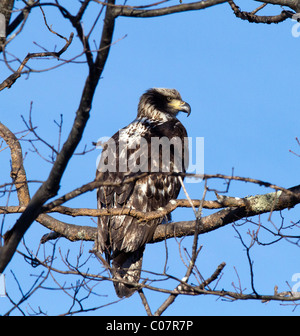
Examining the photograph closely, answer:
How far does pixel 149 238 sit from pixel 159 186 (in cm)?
77

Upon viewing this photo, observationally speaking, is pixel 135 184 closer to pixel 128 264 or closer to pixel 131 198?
pixel 131 198

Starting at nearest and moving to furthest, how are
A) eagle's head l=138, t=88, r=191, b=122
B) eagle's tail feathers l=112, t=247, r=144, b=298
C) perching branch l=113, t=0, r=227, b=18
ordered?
perching branch l=113, t=0, r=227, b=18, eagle's tail feathers l=112, t=247, r=144, b=298, eagle's head l=138, t=88, r=191, b=122

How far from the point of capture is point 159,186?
25.2 feet

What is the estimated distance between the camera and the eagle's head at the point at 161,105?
9086 millimetres

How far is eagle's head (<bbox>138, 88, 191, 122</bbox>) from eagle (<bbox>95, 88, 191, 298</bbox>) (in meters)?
0.38

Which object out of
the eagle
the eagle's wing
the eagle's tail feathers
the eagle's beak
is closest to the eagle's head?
the eagle's beak

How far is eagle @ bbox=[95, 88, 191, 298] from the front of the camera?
7227mm

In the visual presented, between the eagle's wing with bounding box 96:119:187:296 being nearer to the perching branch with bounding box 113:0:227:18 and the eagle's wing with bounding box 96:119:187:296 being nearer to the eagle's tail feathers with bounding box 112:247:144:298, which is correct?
the eagle's tail feathers with bounding box 112:247:144:298

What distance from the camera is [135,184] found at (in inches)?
297

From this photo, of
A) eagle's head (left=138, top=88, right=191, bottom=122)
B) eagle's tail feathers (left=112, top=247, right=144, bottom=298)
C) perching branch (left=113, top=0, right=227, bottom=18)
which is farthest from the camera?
eagle's head (left=138, top=88, right=191, bottom=122)

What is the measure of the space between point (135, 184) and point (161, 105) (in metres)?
2.17

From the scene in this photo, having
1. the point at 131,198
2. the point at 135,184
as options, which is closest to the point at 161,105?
the point at 135,184

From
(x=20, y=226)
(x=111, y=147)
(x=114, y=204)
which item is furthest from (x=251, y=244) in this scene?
(x=111, y=147)
